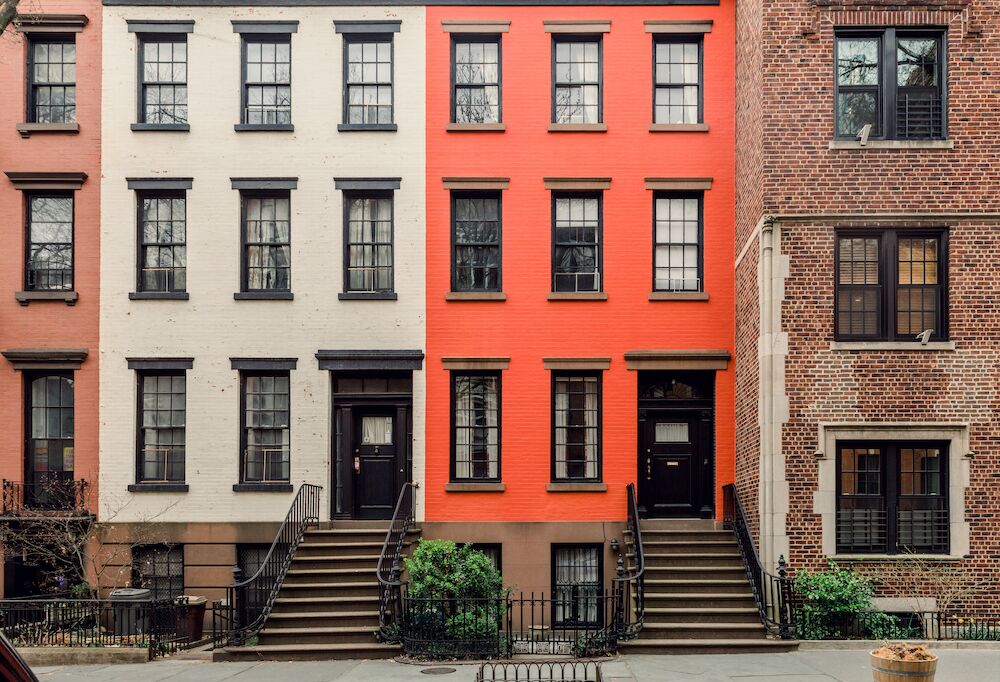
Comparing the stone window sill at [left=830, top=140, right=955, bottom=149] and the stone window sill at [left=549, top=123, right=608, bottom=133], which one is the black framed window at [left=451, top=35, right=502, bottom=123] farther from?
the stone window sill at [left=830, top=140, right=955, bottom=149]

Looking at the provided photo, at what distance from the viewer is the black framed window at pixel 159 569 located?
57.8 ft

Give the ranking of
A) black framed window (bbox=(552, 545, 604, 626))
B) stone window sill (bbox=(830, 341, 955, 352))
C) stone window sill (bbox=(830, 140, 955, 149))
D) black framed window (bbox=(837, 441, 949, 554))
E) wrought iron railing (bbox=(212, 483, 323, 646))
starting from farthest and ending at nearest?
black framed window (bbox=(552, 545, 604, 626))
stone window sill (bbox=(830, 140, 955, 149))
stone window sill (bbox=(830, 341, 955, 352))
black framed window (bbox=(837, 441, 949, 554))
wrought iron railing (bbox=(212, 483, 323, 646))

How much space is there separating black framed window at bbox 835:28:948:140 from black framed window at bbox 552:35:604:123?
4.55m

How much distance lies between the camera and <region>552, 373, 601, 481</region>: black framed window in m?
18.0

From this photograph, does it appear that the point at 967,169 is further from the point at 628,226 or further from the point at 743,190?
the point at 628,226

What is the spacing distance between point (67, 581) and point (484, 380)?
8.74 m

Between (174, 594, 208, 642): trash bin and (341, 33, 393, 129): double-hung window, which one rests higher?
(341, 33, 393, 129): double-hung window

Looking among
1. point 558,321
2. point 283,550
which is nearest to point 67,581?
point 283,550

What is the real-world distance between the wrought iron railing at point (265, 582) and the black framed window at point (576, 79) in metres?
8.79

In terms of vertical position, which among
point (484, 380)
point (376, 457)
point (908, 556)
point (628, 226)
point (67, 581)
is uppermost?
point (628, 226)

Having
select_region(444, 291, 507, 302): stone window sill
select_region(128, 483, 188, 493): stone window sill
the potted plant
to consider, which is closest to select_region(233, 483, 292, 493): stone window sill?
select_region(128, 483, 188, 493): stone window sill

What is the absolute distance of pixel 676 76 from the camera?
60.2ft

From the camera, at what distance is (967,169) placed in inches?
620

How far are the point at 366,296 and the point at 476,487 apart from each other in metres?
4.22
